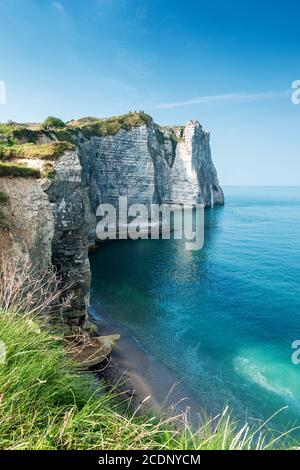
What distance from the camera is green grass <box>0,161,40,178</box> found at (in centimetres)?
1555

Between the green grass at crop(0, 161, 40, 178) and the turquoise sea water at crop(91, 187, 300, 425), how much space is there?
14857 mm

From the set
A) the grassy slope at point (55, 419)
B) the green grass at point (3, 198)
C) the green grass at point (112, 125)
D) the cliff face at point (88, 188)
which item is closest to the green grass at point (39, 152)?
the cliff face at point (88, 188)

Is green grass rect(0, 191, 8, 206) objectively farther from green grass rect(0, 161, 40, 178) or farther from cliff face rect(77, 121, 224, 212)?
cliff face rect(77, 121, 224, 212)

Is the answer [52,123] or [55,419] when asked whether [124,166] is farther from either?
[55,419]

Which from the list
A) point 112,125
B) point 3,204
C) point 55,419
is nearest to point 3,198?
point 3,204

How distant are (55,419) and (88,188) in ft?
177

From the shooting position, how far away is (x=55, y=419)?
4.56 m

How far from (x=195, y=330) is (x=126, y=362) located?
7.53 m

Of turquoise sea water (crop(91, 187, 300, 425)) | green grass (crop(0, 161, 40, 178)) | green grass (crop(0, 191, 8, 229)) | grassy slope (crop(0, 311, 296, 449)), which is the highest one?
green grass (crop(0, 161, 40, 178))

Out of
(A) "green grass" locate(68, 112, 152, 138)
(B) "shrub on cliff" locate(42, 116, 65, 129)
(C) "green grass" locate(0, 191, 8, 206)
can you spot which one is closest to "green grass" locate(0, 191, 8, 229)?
(C) "green grass" locate(0, 191, 8, 206)

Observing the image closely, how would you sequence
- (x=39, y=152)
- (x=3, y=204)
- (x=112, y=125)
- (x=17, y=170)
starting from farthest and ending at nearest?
(x=112, y=125) < (x=39, y=152) < (x=17, y=170) < (x=3, y=204)

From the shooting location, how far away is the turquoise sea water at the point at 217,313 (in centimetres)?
1988
